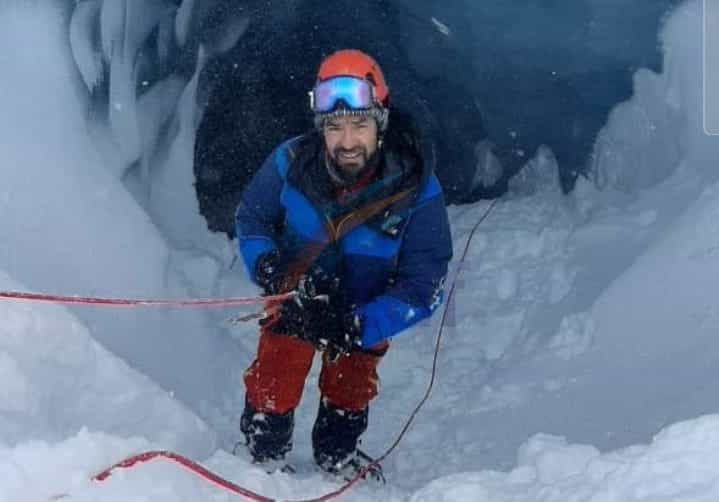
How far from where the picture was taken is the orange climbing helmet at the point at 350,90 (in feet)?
9.84

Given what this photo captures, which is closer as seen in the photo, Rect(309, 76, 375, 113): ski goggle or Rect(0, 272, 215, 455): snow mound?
Rect(0, 272, 215, 455): snow mound

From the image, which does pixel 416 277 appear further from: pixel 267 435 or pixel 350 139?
pixel 267 435

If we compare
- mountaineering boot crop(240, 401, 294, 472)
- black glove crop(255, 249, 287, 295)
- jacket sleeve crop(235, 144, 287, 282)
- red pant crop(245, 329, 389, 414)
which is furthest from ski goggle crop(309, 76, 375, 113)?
mountaineering boot crop(240, 401, 294, 472)

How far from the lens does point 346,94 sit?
9.86 feet

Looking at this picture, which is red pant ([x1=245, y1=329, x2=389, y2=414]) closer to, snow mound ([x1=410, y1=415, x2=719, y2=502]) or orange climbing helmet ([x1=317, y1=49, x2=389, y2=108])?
snow mound ([x1=410, y1=415, x2=719, y2=502])

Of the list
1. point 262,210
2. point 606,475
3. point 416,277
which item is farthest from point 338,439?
point 606,475

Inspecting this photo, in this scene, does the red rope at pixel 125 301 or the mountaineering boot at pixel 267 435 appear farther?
the mountaineering boot at pixel 267 435

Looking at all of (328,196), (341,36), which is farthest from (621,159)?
(328,196)

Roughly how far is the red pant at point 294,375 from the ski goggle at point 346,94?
80 cm

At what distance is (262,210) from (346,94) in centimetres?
53

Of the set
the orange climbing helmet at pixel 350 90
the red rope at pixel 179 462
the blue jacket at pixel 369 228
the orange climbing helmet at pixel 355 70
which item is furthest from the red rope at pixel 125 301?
the orange climbing helmet at pixel 355 70

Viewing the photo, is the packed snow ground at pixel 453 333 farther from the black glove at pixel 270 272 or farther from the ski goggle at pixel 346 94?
the ski goggle at pixel 346 94

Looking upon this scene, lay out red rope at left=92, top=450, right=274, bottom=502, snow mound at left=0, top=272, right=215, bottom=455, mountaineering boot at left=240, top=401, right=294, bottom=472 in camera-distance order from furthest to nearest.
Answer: mountaineering boot at left=240, top=401, right=294, bottom=472, snow mound at left=0, top=272, right=215, bottom=455, red rope at left=92, top=450, right=274, bottom=502

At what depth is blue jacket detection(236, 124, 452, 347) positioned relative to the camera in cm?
311
